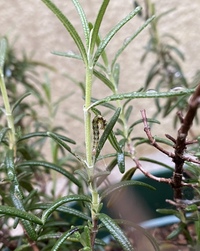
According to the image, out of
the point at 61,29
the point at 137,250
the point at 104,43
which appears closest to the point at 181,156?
the point at 104,43

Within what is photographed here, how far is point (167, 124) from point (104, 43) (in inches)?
49.7

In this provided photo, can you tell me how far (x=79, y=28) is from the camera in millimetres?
1511

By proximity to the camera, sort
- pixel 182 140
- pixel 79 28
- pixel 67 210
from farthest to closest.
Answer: pixel 79 28
pixel 67 210
pixel 182 140

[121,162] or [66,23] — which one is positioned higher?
[66,23]

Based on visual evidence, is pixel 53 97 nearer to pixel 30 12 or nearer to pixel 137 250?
pixel 30 12

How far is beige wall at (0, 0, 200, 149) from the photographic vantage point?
1.49 meters

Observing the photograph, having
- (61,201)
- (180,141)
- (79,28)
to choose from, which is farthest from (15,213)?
(79,28)

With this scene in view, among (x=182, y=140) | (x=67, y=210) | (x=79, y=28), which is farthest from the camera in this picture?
Answer: (x=79, y=28)

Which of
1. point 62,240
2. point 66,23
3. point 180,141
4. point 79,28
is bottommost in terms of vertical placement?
point 62,240

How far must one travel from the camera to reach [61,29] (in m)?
1.53

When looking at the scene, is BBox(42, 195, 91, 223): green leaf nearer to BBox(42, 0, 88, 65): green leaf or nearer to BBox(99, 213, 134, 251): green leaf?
BBox(99, 213, 134, 251): green leaf

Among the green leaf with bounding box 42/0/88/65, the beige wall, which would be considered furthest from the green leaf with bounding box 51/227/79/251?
the beige wall

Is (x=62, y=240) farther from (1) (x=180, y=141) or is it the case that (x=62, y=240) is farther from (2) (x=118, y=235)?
(1) (x=180, y=141)

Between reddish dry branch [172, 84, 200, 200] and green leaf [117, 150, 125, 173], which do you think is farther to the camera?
green leaf [117, 150, 125, 173]
